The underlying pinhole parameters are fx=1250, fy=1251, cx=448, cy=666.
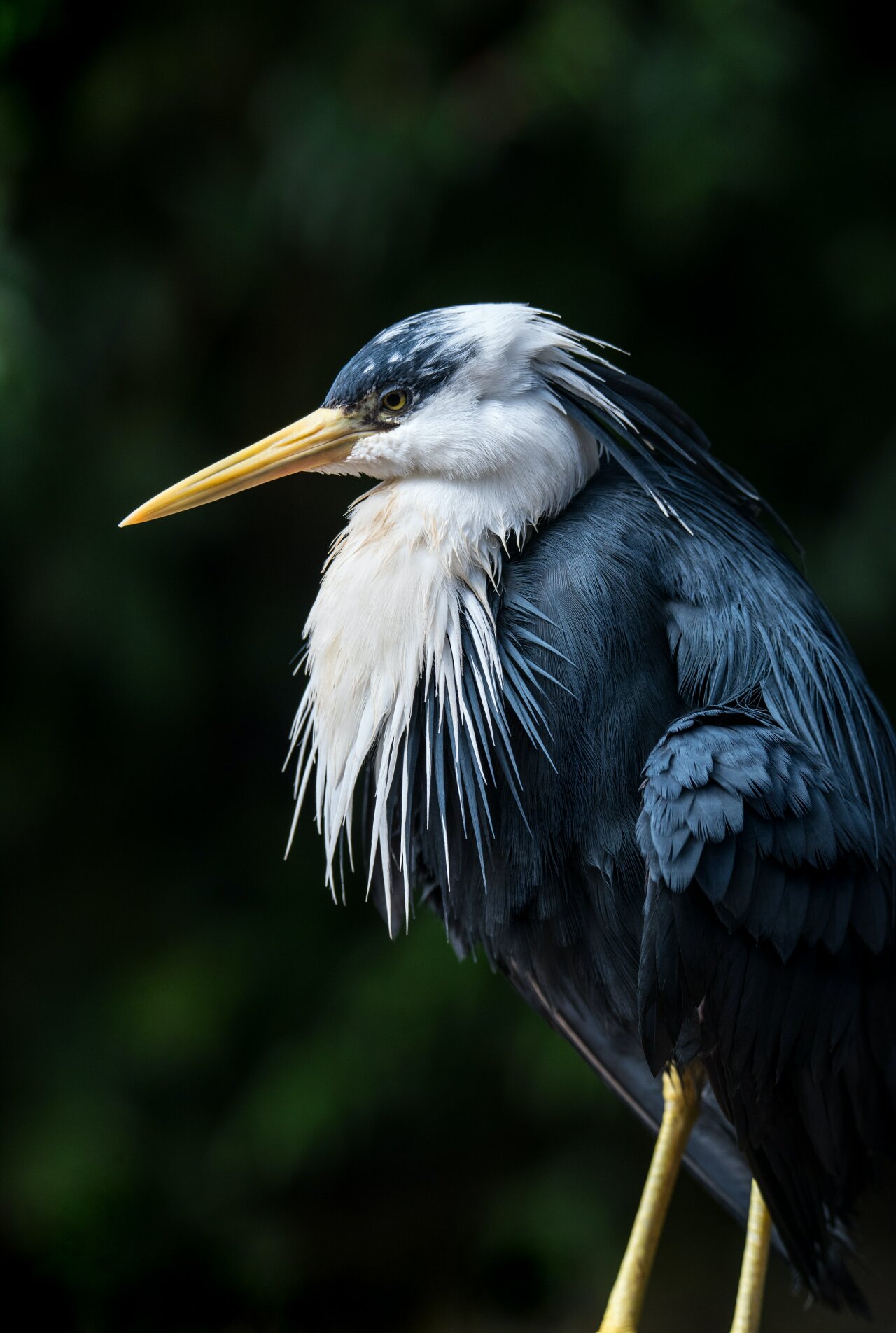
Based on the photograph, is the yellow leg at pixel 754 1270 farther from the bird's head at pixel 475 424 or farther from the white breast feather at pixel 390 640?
the bird's head at pixel 475 424

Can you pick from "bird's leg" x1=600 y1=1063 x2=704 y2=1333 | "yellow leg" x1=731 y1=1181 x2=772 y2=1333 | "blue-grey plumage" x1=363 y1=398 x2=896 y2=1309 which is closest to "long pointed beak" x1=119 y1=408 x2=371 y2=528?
"blue-grey plumage" x1=363 y1=398 x2=896 y2=1309

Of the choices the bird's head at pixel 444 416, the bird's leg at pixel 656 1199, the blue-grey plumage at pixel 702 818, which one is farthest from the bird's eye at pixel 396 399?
the bird's leg at pixel 656 1199

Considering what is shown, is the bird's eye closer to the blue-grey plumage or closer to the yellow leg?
the blue-grey plumage

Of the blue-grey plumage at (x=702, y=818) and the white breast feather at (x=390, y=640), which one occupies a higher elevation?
the white breast feather at (x=390, y=640)

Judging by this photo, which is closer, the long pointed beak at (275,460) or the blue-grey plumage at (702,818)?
the blue-grey plumage at (702,818)

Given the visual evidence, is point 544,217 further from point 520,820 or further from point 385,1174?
point 385,1174

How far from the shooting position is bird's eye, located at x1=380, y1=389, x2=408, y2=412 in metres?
1.16

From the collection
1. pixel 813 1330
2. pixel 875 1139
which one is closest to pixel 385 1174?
pixel 813 1330

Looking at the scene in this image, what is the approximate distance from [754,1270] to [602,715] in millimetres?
608

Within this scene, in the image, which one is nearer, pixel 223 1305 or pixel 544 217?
pixel 223 1305

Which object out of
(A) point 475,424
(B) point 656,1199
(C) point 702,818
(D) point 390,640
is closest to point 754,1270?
(B) point 656,1199

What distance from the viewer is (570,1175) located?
2.39 m

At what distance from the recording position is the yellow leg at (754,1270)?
126 centimetres

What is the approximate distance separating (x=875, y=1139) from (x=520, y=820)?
1.53 ft
